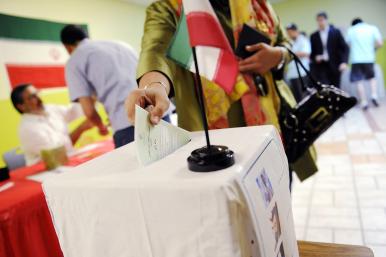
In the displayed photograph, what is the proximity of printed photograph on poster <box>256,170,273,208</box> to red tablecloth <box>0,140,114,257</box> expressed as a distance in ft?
3.66

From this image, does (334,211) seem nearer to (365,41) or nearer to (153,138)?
(153,138)

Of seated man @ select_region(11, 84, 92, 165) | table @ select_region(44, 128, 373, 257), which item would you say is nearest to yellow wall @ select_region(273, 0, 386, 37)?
seated man @ select_region(11, 84, 92, 165)

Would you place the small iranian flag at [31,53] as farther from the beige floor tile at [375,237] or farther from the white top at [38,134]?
the beige floor tile at [375,237]

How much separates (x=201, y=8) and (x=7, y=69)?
2466 millimetres

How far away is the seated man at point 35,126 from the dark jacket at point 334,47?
14.1 feet

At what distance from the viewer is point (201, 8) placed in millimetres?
487

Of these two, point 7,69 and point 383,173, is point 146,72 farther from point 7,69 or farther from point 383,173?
point 383,173

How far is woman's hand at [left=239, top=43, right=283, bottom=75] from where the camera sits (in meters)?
0.80

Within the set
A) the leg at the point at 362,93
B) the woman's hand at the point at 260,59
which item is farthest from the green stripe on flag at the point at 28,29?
the leg at the point at 362,93

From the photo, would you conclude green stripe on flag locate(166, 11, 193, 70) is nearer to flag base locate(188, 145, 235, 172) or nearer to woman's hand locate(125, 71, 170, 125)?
woman's hand locate(125, 71, 170, 125)

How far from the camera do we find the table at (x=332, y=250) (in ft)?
1.94

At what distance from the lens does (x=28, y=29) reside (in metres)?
2.73

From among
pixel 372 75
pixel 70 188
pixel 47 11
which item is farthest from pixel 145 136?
pixel 372 75

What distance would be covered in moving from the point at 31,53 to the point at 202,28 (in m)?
2.72
